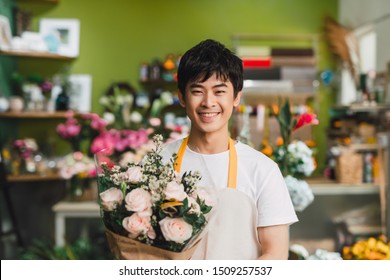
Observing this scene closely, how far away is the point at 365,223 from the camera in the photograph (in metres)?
2.66

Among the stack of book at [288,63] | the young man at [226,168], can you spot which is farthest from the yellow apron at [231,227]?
the stack of book at [288,63]

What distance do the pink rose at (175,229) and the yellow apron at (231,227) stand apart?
9cm

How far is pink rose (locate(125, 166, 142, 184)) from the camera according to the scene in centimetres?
75

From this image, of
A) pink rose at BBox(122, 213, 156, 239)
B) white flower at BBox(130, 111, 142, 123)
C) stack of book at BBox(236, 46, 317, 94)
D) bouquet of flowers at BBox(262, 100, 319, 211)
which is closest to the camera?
pink rose at BBox(122, 213, 156, 239)

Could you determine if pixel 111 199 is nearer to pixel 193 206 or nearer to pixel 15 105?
pixel 193 206

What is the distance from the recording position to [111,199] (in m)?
0.74

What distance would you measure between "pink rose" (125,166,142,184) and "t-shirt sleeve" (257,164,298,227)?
0.67 ft

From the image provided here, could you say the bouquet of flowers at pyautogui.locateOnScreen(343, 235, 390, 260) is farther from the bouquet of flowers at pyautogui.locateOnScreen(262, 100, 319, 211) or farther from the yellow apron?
the yellow apron

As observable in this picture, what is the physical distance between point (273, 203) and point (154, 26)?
3595 mm

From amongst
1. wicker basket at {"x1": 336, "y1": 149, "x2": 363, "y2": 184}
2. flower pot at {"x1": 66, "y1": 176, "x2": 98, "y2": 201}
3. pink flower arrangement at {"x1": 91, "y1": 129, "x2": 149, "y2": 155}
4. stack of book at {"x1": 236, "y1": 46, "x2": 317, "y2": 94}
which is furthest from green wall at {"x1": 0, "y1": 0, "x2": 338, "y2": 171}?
pink flower arrangement at {"x1": 91, "y1": 129, "x2": 149, "y2": 155}

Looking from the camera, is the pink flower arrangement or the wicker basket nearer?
the pink flower arrangement

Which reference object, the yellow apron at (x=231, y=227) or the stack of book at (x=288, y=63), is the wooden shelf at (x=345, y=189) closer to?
the yellow apron at (x=231, y=227)

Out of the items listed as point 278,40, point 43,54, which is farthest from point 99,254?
point 278,40
